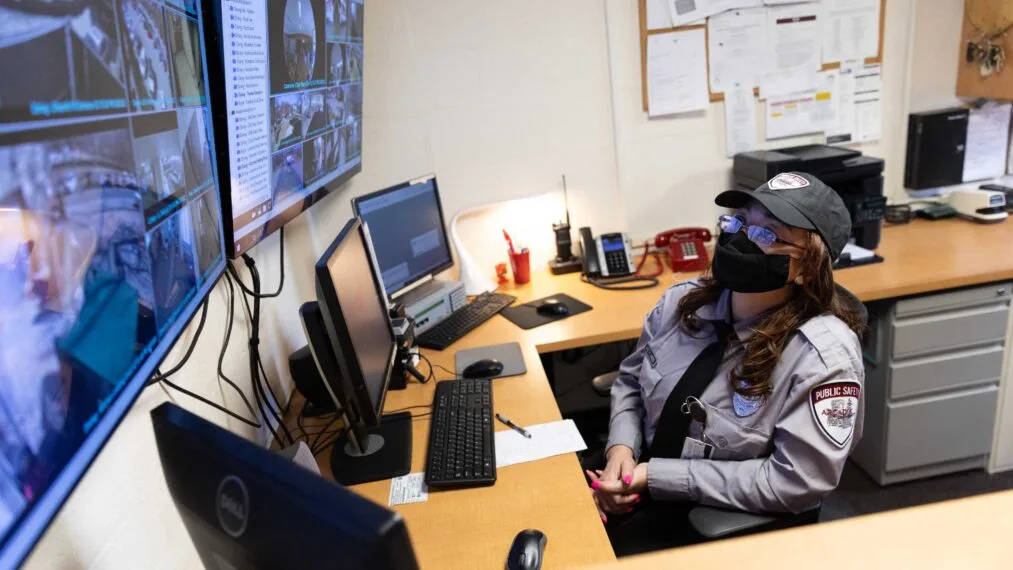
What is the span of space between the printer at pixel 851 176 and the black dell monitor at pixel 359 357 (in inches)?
65.3

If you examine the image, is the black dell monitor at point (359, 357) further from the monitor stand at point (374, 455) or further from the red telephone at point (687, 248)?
the red telephone at point (687, 248)

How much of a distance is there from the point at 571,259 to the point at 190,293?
1.91 meters

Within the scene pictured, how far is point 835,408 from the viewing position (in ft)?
4.39

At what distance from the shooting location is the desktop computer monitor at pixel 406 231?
6.78 feet

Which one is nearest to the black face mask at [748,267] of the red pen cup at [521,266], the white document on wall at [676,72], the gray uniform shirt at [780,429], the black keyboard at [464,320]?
the gray uniform shirt at [780,429]

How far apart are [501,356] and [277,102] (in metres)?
0.97

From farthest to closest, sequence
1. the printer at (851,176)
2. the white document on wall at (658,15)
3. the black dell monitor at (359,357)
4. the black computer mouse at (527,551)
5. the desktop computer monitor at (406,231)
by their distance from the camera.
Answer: the white document on wall at (658,15), the printer at (851,176), the desktop computer monitor at (406,231), the black dell monitor at (359,357), the black computer mouse at (527,551)

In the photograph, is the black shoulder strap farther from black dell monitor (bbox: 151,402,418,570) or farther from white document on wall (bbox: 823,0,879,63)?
white document on wall (bbox: 823,0,879,63)

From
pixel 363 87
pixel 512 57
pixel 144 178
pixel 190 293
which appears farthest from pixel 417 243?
pixel 144 178

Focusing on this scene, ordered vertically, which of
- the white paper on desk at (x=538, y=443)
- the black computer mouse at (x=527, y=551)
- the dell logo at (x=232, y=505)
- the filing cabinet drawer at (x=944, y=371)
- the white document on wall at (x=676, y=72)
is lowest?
the filing cabinet drawer at (x=944, y=371)

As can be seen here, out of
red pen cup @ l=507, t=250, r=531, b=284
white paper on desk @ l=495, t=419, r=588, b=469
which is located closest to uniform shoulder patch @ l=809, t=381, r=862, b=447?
white paper on desk @ l=495, t=419, r=588, b=469

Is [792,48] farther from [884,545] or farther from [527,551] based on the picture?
[527,551]

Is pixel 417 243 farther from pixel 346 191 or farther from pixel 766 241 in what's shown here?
pixel 766 241

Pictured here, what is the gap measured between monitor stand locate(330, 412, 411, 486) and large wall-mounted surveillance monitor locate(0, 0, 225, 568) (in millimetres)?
571
